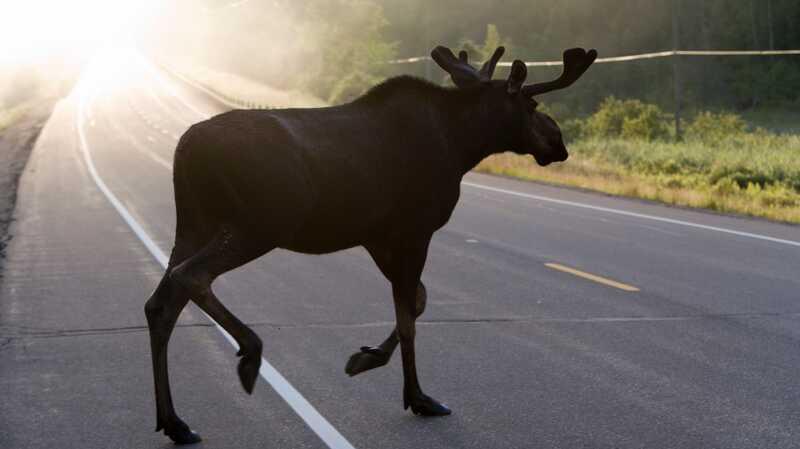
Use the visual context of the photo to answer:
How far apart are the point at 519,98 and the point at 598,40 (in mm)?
101191

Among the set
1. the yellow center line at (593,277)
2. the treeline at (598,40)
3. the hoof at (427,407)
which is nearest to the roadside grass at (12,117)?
the treeline at (598,40)

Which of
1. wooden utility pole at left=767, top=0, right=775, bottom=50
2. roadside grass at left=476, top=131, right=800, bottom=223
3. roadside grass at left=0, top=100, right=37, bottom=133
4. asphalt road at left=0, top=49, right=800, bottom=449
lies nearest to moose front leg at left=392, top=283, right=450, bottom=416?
asphalt road at left=0, top=49, right=800, bottom=449

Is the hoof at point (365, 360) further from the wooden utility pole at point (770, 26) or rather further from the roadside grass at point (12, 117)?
the wooden utility pole at point (770, 26)

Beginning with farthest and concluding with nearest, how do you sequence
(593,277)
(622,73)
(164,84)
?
(164,84)
(622,73)
(593,277)

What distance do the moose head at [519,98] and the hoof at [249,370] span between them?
2.11 metres

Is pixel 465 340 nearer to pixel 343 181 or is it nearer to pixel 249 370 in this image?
pixel 343 181

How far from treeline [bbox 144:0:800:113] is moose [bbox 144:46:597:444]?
6713 centimetres

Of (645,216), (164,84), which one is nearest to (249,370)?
(645,216)

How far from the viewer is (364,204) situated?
236 inches

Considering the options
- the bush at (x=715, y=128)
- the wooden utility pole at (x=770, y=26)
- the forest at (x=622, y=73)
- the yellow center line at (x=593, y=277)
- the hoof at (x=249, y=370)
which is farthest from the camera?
the wooden utility pole at (x=770, y=26)

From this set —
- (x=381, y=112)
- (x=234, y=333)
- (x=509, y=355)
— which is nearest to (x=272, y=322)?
(x=509, y=355)

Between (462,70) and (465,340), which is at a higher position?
(462,70)

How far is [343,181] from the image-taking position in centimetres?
588

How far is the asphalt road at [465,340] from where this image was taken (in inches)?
250
